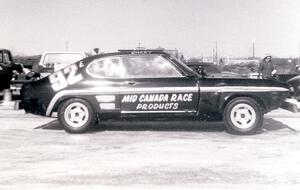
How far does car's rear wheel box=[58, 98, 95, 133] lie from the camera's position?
9383 millimetres

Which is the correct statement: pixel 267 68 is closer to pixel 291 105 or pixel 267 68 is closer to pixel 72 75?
pixel 291 105

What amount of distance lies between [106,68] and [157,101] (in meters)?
1.19

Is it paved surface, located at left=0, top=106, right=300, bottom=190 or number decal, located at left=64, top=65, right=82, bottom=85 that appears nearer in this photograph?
paved surface, located at left=0, top=106, right=300, bottom=190

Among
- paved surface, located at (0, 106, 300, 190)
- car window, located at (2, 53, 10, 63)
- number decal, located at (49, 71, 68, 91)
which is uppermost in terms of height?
car window, located at (2, 53, 10, 63)

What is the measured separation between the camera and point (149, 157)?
7.10 m

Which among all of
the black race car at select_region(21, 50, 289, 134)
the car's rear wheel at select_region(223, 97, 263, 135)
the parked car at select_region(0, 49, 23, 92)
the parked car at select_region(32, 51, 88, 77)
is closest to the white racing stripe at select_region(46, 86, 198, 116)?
the black race car at select_region(21, 50, 289, 134)

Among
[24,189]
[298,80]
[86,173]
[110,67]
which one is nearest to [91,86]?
[110,67]

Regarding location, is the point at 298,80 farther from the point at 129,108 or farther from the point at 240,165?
the point at 240,165

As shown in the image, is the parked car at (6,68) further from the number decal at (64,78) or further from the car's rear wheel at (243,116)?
the car's rear wheel at (243,116)

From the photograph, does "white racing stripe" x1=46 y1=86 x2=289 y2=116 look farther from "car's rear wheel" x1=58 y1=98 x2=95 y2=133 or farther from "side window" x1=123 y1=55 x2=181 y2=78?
"side window" x1=123 y1=55 x2=181 y2=78

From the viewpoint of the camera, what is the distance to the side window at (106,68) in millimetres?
9484

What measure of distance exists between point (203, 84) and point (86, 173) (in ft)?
12.5

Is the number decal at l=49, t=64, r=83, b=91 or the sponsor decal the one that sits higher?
the number decal at l=49, t=64, r=83, b=91

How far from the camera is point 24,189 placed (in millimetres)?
5348
